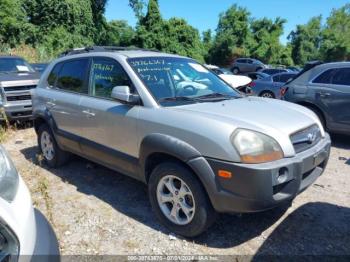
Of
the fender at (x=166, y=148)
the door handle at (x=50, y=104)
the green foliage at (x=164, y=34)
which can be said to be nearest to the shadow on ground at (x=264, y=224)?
the fender at (x=166, y=148)

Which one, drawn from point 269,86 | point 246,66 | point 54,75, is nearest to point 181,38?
point 246,66

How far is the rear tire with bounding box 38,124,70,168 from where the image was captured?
5156mm

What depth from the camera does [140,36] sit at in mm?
32219

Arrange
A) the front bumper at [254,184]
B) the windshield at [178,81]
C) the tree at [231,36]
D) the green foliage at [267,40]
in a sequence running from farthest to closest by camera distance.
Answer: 1. the green foliage at [267,40]
2. the tree at [231,36]
3. the windshield at [178,81]
4. the front bumper at [254,184]

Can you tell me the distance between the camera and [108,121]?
3.85 m

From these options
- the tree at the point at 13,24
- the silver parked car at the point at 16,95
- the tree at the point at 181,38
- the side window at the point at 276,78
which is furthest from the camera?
the tree at the point at 181,38

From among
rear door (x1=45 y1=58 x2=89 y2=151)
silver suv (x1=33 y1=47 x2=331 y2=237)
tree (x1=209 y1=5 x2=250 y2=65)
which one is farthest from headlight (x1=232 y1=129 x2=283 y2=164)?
tree (x1=209 y1=5 x2=250 y2=65)

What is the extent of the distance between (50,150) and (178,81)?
2624 millimetres

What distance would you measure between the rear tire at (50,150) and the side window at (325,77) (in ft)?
17.0

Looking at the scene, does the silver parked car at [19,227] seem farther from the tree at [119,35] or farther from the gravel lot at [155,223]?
the tree at [119,35]

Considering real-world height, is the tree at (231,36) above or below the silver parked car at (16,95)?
above

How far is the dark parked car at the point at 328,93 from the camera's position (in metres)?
6.50

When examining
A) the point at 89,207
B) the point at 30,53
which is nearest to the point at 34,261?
Result: the point at 89,207

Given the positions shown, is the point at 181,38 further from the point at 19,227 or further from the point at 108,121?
the point at 19,227
